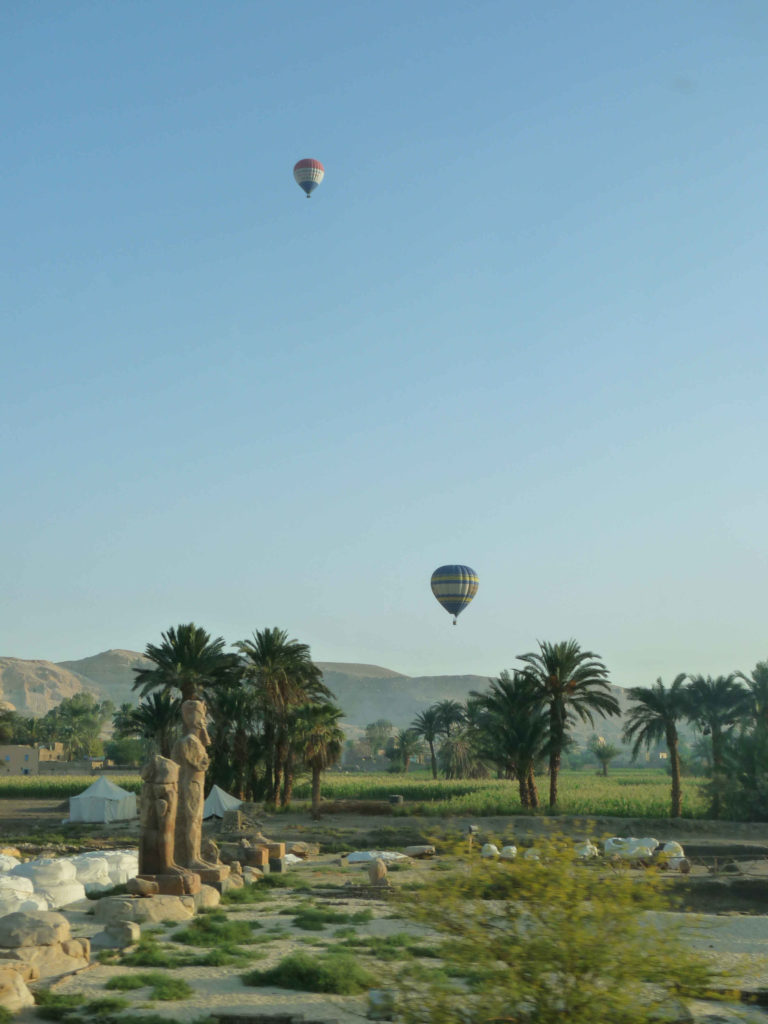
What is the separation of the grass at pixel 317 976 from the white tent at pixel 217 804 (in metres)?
31.0

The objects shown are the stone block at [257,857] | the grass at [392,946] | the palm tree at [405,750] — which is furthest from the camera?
the palm tree at [405,750]

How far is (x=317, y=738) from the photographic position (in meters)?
45.6

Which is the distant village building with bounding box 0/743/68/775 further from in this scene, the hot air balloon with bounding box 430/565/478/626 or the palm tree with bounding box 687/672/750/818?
the palm tree with bounding box 687/672/750/818

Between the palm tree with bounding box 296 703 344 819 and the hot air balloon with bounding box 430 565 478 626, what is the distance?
10.5m

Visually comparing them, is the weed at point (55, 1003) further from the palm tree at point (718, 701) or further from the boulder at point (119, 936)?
the palm tree at point (718, 701)

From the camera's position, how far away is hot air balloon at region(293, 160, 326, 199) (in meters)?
56.1

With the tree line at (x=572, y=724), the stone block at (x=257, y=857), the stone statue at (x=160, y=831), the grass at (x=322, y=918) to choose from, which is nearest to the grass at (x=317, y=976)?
the grass at (x=322, y=918)

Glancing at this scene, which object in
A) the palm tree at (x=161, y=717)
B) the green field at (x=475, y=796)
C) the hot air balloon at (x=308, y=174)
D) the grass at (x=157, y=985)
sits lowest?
the green field at (x=475, y=796)

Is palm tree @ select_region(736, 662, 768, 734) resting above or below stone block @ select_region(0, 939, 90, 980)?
above

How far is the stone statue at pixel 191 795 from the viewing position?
867 inches

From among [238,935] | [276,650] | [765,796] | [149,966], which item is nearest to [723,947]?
[238,935]

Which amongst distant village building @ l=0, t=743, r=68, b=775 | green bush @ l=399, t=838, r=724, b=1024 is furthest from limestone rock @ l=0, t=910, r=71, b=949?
distant village building @ l=0, t=743, r=68, b=775

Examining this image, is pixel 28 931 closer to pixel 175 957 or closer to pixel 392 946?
pixel 175 957

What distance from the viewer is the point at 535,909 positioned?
787cm
